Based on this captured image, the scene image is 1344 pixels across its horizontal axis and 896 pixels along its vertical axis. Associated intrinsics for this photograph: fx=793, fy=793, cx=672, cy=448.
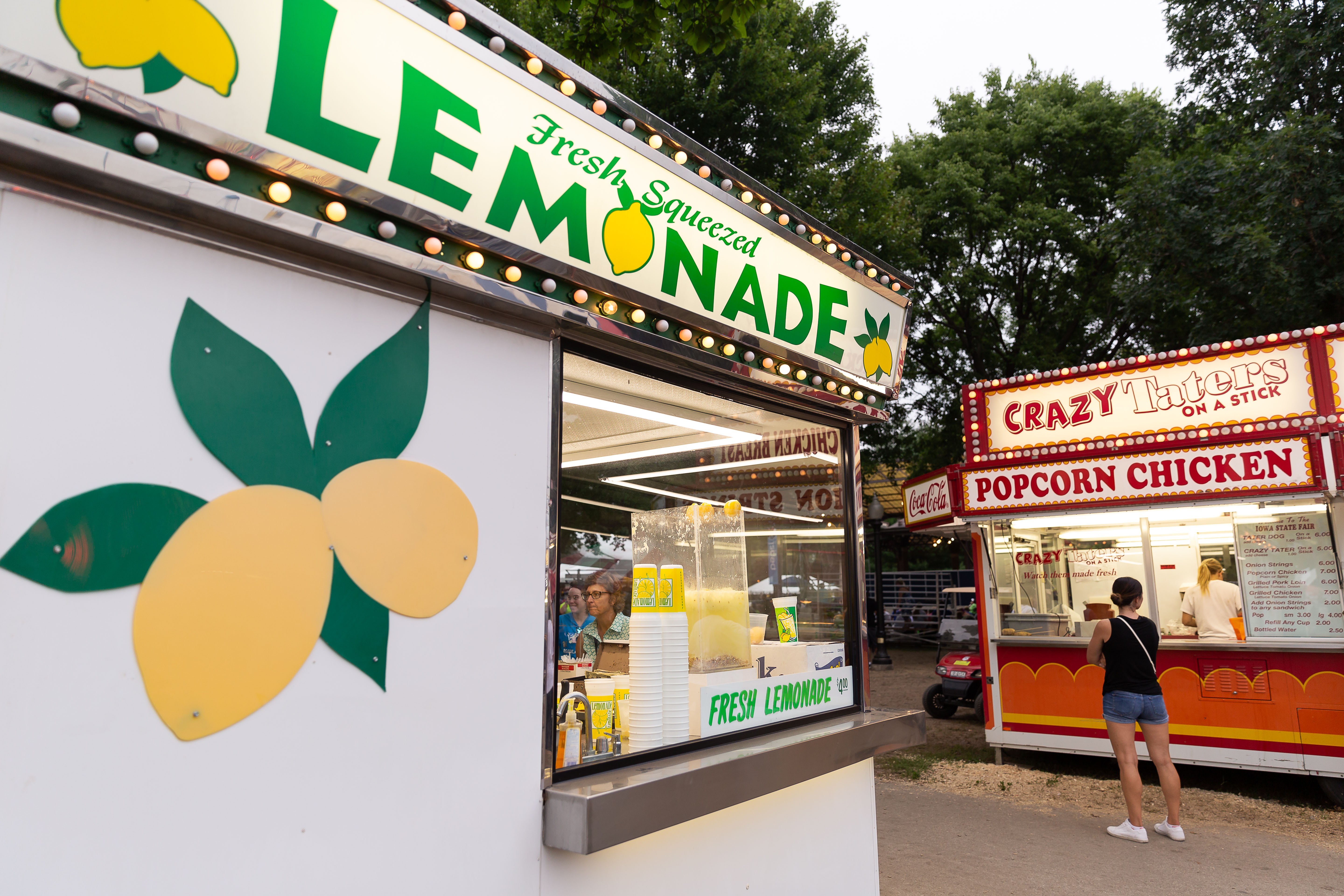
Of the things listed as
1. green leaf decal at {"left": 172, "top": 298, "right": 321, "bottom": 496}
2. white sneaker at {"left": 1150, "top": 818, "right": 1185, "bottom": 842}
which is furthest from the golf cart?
green leaf decal at {"left": 172, "top": 298, "right": 321, "bottom": 496}

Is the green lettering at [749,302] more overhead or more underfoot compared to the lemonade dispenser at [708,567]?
more overhead

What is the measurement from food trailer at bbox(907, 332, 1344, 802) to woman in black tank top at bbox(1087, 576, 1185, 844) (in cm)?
195

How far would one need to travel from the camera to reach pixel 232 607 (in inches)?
68.1

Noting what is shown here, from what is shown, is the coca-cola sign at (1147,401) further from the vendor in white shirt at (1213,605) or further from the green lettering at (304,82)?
the green lettering at (304,82)

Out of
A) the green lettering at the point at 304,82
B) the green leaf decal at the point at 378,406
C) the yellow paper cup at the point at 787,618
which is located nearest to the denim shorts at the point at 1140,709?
the yellow paper cup at the point at 787,618

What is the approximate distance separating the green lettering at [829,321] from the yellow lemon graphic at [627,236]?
1195 mm

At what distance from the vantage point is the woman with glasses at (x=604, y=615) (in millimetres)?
2967

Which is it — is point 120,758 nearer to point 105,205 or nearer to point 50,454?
point 50,454

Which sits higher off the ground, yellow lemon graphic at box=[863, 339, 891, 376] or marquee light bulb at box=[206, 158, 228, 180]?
yellow lemon graphic at box=[863, 339, 891, 376]

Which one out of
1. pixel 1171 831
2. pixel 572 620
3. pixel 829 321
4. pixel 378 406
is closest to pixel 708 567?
pixel 572 620

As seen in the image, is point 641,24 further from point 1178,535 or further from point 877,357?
point 1178,535

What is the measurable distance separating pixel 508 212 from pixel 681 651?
174cm

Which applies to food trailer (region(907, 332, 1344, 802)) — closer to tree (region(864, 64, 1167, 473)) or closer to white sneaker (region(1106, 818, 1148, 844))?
white sneaker (region(1106, 818, 1148, 844))

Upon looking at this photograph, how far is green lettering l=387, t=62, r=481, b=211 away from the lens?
2.02 m
